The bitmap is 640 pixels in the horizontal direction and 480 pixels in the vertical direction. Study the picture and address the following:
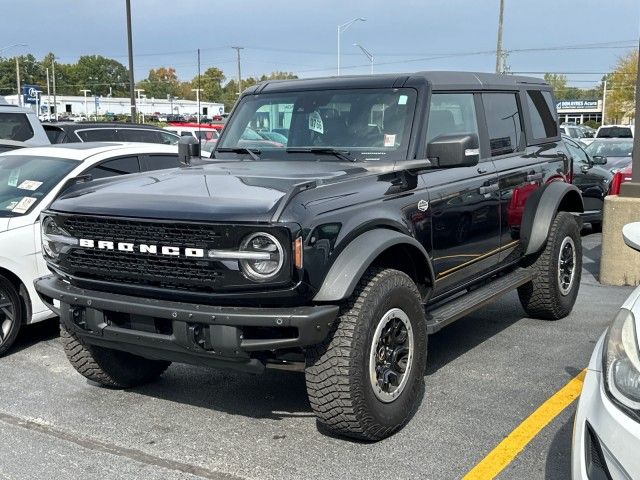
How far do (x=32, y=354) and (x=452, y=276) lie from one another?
3.26 meters

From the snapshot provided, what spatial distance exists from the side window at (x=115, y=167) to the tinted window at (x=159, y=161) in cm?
14

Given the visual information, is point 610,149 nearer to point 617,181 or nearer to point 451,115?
point 617,181

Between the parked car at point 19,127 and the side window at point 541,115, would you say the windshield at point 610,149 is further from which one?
the parked car at point 19,127

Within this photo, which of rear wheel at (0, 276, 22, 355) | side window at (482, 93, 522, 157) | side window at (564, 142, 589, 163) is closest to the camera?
rear wheel at (0, 276, 22, 355)

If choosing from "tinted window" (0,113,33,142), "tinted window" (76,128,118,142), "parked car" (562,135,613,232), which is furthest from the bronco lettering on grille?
"parked car" (562,135,613,232)

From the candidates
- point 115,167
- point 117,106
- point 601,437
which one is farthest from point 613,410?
point 117,106

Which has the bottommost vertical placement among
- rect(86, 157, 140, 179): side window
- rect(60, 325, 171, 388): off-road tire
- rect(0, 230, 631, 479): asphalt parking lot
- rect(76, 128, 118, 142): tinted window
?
rect(0, 230, 631, 479): asphalt parking lot

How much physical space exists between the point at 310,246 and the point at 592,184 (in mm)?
9937

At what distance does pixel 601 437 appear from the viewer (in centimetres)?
252

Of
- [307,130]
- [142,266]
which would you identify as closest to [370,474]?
[142,266]

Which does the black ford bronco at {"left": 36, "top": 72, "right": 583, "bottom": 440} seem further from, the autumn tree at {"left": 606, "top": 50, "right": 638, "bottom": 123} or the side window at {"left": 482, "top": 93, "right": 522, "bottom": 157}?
the autumn tree at {"left": 606, "top": 50, "right": 638, "bottom": 123}

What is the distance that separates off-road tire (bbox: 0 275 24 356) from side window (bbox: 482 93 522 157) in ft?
12.3

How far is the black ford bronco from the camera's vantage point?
11.8 feet

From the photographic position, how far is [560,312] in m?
6.52
